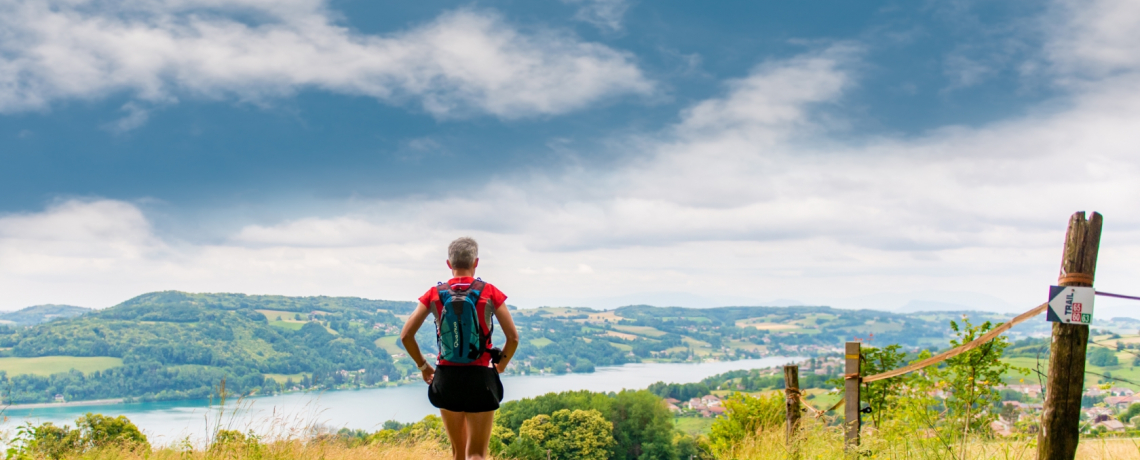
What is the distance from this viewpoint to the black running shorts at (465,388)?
3.74 meters

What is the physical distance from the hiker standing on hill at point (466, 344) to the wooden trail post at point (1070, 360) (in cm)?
294

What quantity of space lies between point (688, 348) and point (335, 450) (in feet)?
506

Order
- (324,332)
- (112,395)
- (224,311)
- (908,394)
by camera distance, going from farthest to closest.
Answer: (224,311) → (324,332) → (112,395) → (908,394)

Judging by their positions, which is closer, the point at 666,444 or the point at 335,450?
the point at 335,450

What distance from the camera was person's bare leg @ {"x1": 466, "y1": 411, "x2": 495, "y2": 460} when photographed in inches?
150

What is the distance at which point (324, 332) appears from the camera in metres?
121

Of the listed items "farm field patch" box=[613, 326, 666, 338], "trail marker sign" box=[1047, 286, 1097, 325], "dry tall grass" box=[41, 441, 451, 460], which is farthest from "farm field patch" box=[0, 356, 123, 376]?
"trail marker sign" box=[1047, 286, 1097, 325]

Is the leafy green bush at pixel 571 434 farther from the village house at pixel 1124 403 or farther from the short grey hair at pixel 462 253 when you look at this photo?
the short grey hair at pixel 462 253

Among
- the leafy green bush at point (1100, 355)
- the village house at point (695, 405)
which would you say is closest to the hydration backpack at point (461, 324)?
the leafy green bush at point (1100, 355)

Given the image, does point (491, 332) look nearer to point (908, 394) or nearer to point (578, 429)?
point (908, 394)

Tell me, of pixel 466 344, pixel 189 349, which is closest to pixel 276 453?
pixel 466 344

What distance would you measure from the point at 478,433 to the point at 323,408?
3.52 metres

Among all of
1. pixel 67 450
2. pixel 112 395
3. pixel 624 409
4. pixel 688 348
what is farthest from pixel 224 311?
pixel 67 450

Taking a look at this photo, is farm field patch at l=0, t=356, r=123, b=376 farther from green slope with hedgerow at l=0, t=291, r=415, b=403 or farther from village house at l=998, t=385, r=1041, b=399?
village house at l=998, t=385, r=1041, b=399
